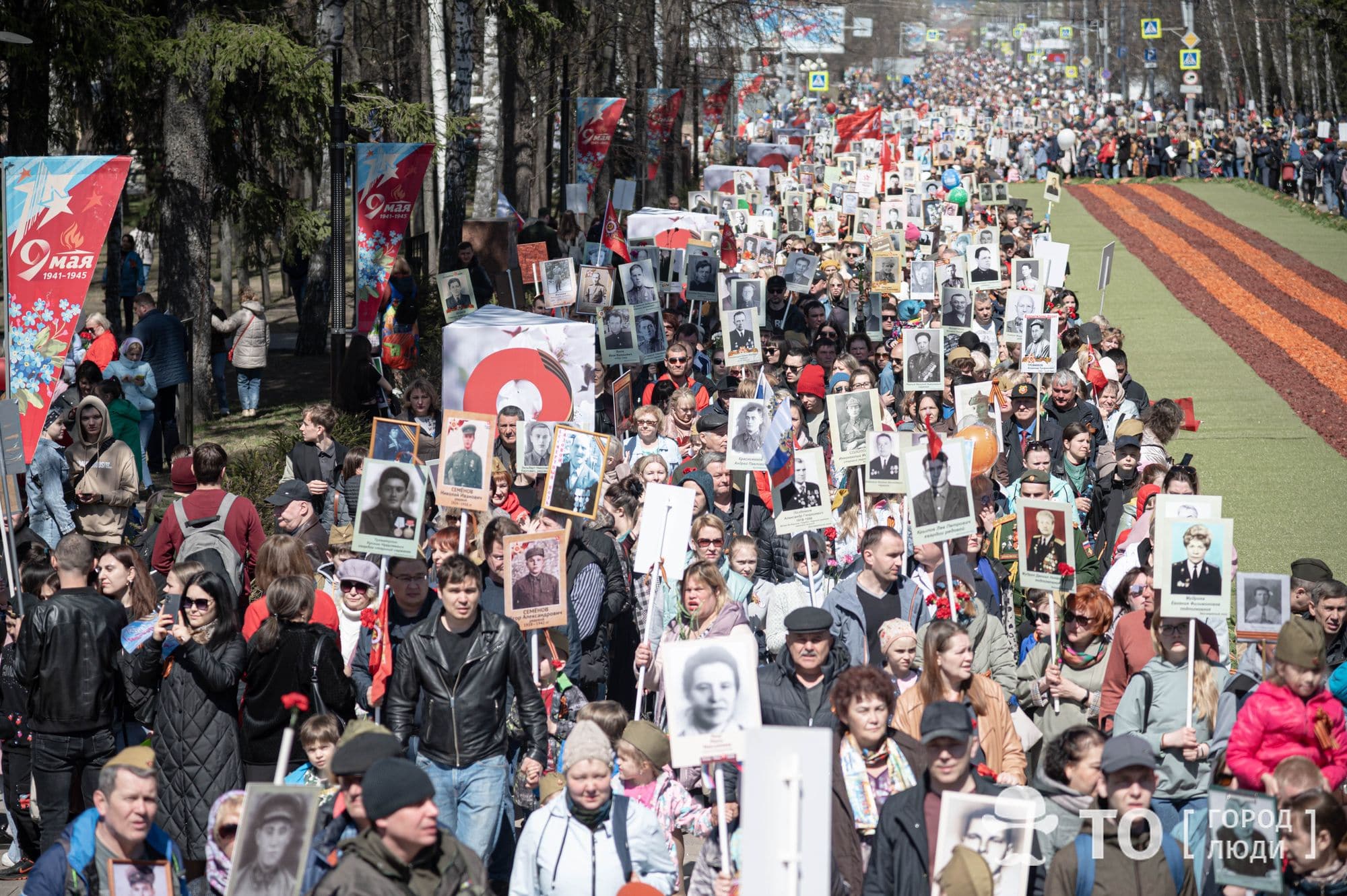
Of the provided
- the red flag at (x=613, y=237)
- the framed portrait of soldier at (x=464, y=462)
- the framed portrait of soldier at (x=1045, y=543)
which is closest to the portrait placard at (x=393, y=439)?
the framed portrait of soldier at (x=464, y=462)

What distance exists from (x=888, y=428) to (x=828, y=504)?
5.95ft

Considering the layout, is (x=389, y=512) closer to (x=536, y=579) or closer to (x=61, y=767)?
(x=536, y=579)

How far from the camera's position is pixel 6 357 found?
10.5 m

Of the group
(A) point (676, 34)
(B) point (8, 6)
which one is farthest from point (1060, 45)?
(B) point (8, 6)

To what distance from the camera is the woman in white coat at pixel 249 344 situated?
19.1 meters

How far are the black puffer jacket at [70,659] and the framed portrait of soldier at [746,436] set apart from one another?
4.35 meters

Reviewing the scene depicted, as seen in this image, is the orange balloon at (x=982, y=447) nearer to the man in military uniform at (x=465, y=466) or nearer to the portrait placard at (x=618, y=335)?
the man in military uniform at (x=465, y=466)

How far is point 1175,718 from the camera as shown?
22.9ft

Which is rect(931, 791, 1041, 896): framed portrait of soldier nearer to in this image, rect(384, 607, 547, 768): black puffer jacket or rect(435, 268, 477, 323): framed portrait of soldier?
rect(384, 607, 547, 768): black puffer jacket

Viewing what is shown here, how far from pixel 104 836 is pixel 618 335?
1050 cm

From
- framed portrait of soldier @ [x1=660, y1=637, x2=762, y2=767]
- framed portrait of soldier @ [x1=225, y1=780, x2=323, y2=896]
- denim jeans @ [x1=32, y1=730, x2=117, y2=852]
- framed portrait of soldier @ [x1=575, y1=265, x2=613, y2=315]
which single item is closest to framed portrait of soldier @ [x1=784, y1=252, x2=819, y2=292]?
framed portrait of soldier @ [x1=575, y1=265, x2=613, y2=315]

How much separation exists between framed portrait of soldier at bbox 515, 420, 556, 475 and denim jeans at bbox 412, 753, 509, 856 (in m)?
3.51

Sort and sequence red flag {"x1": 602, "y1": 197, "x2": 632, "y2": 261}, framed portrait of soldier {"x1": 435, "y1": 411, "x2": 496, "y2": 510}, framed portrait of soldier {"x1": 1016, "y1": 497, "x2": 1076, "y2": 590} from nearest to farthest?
1. framed portrait of soldier {"x1": 1016, "y1": 497, "x2": 1076, "y2": 590}
2. framed portrait of soldier {"x1": 435, "y1": 411, "x2": 496, "y2": 510}
3. red flag {"x1": 602, "y1": 197, "x2": 632, "y2": 261}

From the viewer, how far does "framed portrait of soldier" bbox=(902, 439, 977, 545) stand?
866 centimetres
